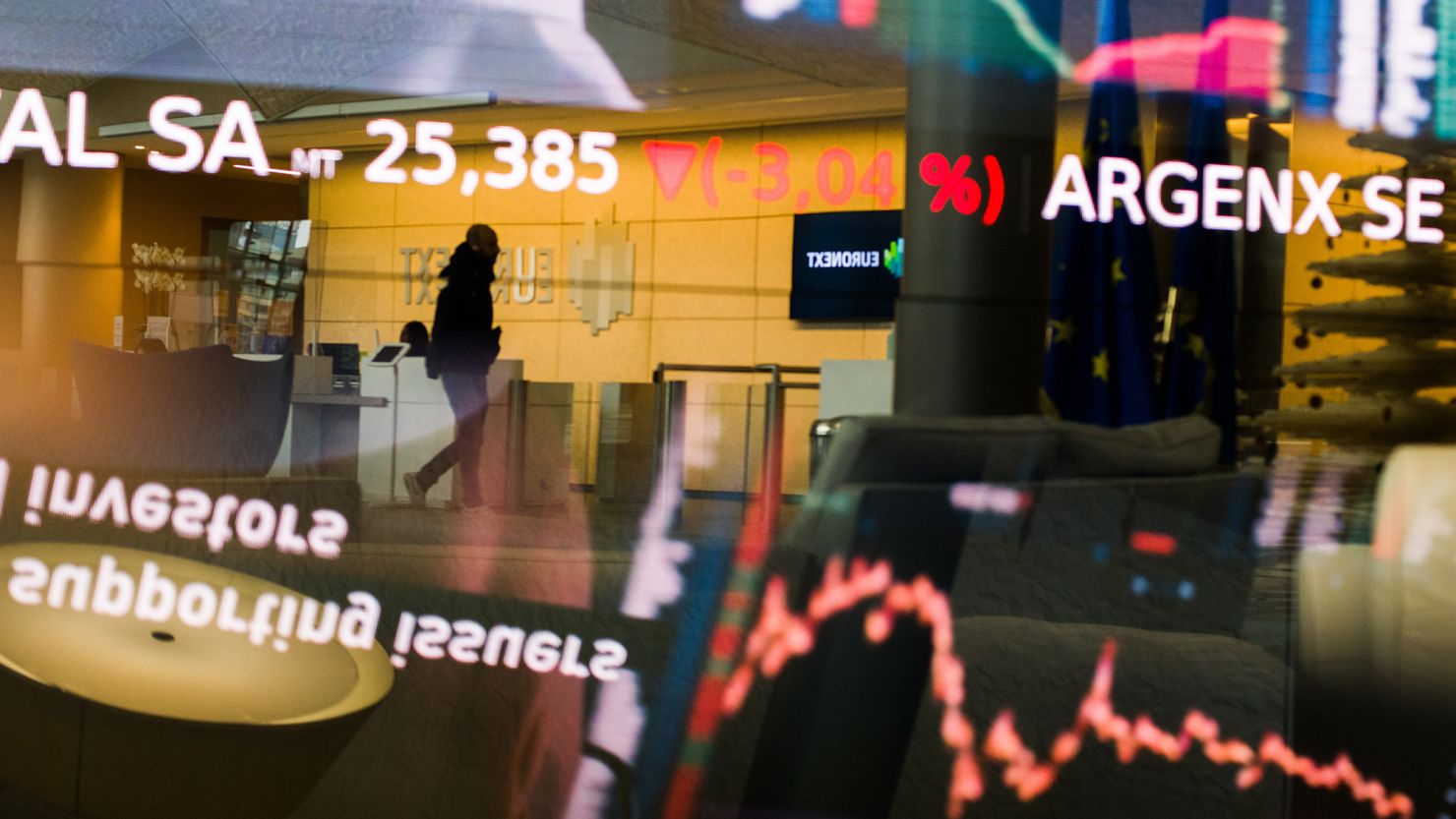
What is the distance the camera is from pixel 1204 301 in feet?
5.11

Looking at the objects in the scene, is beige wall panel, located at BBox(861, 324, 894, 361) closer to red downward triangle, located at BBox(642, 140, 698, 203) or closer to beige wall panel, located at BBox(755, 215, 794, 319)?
beige wall panel, located at BBox(755, 215, 794, 319)

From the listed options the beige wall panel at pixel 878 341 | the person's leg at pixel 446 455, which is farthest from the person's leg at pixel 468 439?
the beige wall panel at pixel 878 341

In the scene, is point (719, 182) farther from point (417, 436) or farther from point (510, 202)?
point (417, 436)

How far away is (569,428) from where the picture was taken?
1.44 metres

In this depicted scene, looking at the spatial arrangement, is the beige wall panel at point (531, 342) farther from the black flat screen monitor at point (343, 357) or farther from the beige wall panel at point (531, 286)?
the black flat screen monitor at point (343, 357)

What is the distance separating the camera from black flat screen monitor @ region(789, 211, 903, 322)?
1398 mm

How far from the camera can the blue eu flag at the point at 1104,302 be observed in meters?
1.48

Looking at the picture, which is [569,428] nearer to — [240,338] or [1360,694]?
[240,338]

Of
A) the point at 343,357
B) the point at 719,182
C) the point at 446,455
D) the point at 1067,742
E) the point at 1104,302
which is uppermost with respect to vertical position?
the point at 719,182

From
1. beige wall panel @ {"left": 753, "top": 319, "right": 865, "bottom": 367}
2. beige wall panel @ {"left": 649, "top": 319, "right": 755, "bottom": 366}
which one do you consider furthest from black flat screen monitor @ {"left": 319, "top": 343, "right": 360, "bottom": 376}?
beige wall panel @ {"left": 753, "top": 319, "right": 865, "bottom": 367}

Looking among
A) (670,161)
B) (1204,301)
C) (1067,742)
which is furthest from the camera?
(1204,301)

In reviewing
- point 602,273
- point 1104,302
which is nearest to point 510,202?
point 602,273

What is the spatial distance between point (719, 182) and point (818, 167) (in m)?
0.11

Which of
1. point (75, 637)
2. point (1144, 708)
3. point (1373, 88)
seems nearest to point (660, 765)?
point (1144, 708)
